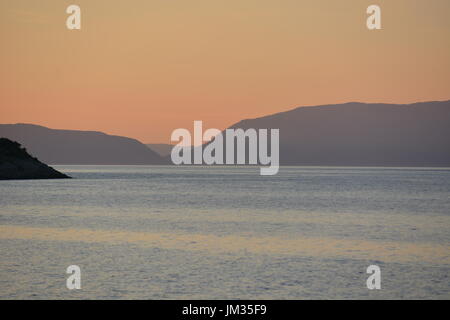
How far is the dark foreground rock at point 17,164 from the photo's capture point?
151125 mm

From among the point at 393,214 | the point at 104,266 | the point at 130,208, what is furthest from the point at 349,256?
the point at 130,208

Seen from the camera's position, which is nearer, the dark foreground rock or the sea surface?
the sea surface

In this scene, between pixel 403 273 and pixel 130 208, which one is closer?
pixel 403 273

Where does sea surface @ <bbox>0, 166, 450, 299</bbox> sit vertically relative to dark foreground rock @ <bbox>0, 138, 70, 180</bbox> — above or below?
below

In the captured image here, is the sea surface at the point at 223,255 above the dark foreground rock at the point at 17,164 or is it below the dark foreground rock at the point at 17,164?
below

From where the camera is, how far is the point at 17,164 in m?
162

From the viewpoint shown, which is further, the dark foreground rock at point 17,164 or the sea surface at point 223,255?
the dark foreground rock at point 17,164

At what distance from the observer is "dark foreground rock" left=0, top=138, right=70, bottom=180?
5950 inches

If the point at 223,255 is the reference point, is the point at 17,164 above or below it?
above

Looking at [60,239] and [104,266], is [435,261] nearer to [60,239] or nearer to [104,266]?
[104,266]

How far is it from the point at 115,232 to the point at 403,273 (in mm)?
26998

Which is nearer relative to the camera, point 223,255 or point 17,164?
point 223,255
